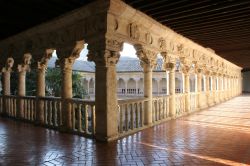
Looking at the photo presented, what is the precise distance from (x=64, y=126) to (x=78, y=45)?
2.27 m

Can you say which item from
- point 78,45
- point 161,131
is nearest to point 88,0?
point 78,45

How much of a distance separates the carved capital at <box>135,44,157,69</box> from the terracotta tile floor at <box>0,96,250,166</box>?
2.02 meters

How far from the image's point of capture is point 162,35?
7.79 meters

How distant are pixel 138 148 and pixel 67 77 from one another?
307cm

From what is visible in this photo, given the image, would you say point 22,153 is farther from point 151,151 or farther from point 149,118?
point 149,118

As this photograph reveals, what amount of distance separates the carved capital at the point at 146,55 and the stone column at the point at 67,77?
64.7 inches

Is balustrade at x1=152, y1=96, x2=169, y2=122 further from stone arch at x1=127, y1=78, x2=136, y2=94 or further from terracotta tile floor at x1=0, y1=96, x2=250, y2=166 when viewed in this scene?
stone arch at x1=127, y1=78, x2=136, y2=94

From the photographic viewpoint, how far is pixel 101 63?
569cm

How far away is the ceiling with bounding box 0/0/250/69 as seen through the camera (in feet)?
17.6

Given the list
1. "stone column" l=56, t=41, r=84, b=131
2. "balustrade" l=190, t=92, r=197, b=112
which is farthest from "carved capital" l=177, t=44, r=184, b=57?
"stone column" l=56, t=41, r=84, b=131

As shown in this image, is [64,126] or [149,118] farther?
[149,118]

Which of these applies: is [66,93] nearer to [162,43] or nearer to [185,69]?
[162,43]

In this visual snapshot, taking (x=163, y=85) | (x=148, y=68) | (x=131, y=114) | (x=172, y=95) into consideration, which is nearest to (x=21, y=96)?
(x=131, y=114)

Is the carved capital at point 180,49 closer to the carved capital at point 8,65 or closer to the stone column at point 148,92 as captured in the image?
the stone column at point 148,92
